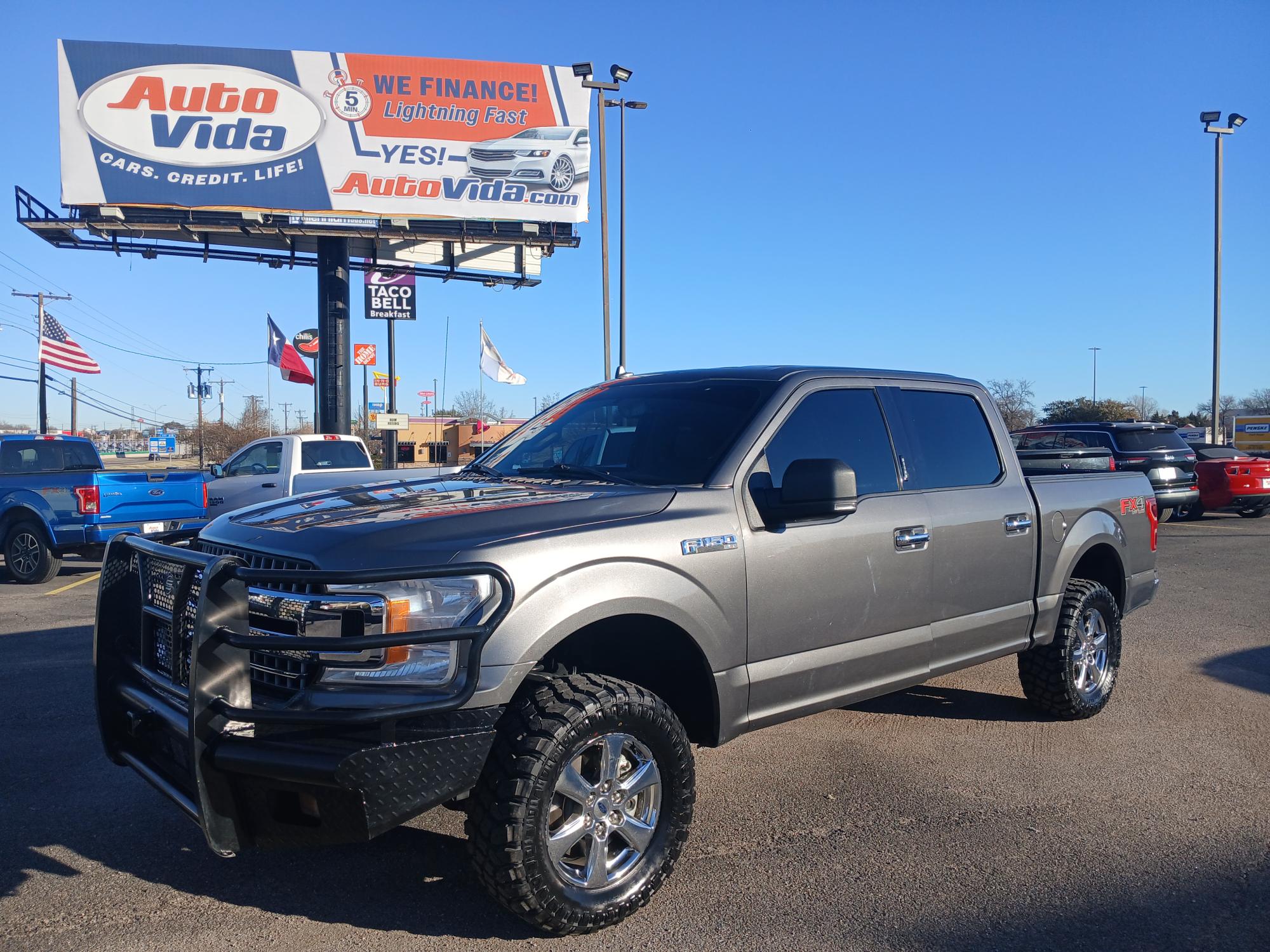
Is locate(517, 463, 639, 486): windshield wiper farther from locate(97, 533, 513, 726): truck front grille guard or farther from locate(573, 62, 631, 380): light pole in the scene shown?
locate(573, 62, 631, 380): light pole

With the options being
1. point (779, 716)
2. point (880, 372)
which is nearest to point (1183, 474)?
point (880, 372)

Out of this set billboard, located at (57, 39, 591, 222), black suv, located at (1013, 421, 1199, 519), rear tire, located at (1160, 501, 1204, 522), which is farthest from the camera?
billboard, located at (57, 39, 591, 222)

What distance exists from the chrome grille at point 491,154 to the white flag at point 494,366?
5888 millimetres

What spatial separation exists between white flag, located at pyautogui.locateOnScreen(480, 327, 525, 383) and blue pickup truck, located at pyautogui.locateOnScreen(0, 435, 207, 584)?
55.3ft

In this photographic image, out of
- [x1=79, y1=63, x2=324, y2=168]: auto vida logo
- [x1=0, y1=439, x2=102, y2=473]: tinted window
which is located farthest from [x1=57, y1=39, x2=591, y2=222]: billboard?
[x1=0, y1=439, x2=102, y2=473]: tinted window

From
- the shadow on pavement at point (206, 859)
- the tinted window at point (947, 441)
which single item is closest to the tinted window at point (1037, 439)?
the tinted window at point (947, 441)

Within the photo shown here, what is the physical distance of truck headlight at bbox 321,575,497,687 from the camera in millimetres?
2879

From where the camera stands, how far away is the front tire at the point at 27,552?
11.6 meters

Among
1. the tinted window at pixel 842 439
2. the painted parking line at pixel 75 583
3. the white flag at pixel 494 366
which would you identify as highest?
the white flag at pixel 494 366

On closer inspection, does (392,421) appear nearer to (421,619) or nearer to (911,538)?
(911,538)

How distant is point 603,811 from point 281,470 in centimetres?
1159

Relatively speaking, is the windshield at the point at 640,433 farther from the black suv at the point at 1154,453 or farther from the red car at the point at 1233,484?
the red car at the point at 1233,484

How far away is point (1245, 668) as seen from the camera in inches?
269

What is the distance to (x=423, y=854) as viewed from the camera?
376 cm
